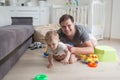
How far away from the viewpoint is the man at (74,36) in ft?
5.74

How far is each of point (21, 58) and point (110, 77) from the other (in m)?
1.07

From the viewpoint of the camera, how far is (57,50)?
1681 millimetres

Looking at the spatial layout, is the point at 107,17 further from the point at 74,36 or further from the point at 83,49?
the point at 83,49

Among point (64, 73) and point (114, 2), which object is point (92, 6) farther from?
point (64, 73)

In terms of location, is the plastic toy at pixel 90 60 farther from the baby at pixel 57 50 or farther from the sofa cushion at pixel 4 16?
the sofa cushion at pixel 4 16

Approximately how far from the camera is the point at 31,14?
13.2 ft

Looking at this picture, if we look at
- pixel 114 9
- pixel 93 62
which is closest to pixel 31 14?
pixel 114 9

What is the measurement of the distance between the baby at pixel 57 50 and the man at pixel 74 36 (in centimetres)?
9

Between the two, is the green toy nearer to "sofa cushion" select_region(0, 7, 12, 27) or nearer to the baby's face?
the baby's face

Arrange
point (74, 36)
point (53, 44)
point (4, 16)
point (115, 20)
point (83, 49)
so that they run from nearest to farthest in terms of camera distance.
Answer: point (53, 44)
point (83, 49)
point (74, 36)
point (4, 16)
point (115, 20)

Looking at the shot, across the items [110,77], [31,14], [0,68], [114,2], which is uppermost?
[114,2]

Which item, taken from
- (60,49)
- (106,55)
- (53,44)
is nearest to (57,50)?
(60,49)

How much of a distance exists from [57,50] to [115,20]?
296 cm

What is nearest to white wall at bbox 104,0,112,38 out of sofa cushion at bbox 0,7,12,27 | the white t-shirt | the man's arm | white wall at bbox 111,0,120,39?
white wall at bbox 111,0,120,39
